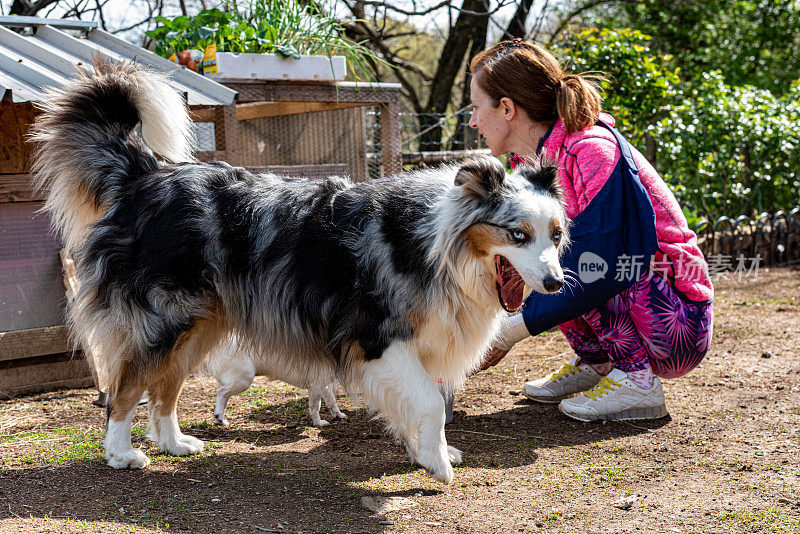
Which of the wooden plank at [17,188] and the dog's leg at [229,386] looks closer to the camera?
the dog's leg at [229,386]

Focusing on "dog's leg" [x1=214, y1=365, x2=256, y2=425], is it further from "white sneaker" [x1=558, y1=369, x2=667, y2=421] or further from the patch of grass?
"white sneaker" [x1=558, y1=369, x2=667, y2=421]

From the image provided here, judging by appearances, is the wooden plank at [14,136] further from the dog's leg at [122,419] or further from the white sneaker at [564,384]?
the white sneaker at [564,384]

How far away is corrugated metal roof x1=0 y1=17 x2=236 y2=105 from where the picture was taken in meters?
4.22

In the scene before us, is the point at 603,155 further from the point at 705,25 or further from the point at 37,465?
the point at 705,25

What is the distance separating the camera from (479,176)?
282 cm

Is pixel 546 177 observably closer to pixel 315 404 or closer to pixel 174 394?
pixel 315 404

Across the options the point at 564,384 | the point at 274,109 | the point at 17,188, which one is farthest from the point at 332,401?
the point at 274,109

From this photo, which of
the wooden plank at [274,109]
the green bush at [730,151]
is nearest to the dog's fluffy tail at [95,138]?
the wooden plank at [274,109]

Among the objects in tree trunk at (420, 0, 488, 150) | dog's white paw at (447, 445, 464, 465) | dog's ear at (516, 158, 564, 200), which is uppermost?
tree trunk at (420, 0, 488, 150)

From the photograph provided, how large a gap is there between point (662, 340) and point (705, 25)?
952 centimetres

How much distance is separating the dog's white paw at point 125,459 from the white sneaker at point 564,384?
2.13 meters

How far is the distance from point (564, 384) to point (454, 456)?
1.16m

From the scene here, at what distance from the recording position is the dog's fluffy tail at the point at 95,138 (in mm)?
3293

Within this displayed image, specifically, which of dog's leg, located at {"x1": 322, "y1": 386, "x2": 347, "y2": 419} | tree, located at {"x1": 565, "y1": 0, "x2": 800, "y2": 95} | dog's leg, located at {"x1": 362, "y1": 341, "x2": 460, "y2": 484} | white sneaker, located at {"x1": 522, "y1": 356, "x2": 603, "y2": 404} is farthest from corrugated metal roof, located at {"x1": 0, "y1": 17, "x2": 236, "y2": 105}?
tree, located at {"x1": 565, "y1": 0, "x2": 800, "y2": 95}
